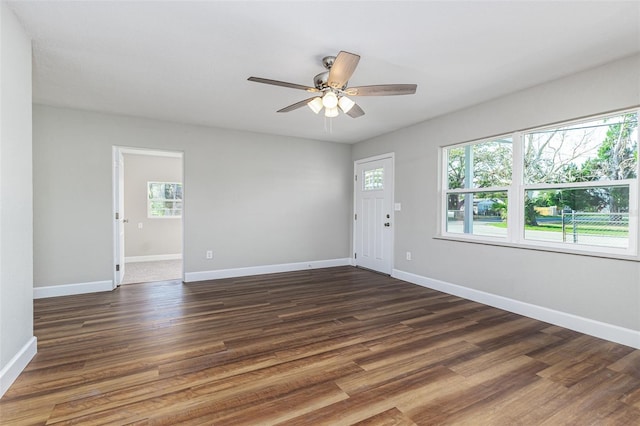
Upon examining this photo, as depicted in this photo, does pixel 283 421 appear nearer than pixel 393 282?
Yes

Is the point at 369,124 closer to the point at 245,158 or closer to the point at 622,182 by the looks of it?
the point at 245,158

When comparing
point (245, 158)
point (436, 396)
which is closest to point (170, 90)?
point (245, 158)

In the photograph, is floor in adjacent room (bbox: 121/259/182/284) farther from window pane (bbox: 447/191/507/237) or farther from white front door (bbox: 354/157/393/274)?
window pane (bbox: 447/191/507/237)

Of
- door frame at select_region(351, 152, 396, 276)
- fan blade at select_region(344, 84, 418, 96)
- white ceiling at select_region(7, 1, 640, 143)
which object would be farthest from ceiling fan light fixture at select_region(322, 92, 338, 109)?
door frame at select_region(351, 152, 396, 276)

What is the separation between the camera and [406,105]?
149 inches

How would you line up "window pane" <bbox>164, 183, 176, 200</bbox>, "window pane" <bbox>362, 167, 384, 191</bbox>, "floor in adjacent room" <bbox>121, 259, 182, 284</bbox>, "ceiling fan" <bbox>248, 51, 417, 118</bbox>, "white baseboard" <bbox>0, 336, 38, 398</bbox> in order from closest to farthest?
"white baseboard" <bbox>0, 336, 38, 398</bbox> < "ceiling fan" <bbox>248, 51, 417, 118</bbox> < "floor in adjacent room" <bbox>121, 259, 182, 284</bbox> < "window pane" <bbox>362, 167, 384, 191</bbox> < "window pane" <bbox>164, 183, 176, 200</bbox>

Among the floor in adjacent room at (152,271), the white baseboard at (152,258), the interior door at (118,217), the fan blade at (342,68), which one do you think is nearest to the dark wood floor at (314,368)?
the interior door at (118,217)

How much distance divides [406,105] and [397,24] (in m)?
1.73

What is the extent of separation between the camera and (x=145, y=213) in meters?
6.65

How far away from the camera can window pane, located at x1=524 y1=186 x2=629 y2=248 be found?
2682 mm

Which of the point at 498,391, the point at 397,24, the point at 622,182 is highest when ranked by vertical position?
the point at 397,24

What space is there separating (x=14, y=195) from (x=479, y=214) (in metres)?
4.49

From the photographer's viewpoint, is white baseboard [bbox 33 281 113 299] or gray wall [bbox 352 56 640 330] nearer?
gray wall [bbox 352 56 640 330]

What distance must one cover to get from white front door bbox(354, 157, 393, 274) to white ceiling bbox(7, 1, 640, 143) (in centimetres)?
184
